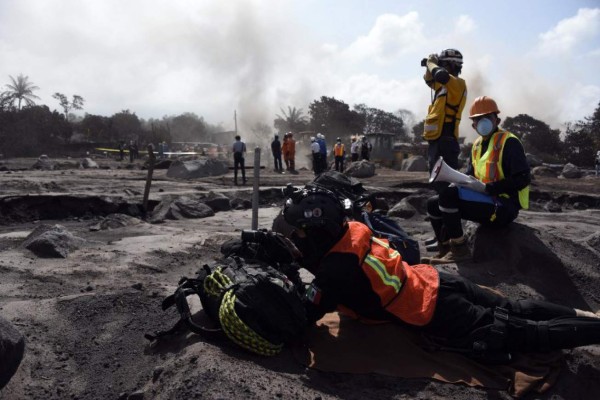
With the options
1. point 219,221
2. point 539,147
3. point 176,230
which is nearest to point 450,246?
point 176,230

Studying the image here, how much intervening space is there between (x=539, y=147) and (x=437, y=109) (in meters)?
31.9

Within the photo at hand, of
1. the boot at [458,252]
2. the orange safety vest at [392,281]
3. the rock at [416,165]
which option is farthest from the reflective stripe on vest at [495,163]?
the rock at [416,165]

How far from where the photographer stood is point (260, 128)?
191ft

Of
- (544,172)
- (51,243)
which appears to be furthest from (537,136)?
(51,243)

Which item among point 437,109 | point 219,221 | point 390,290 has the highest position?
point 437,109

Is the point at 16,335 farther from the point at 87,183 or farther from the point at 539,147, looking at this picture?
the point at 539,147

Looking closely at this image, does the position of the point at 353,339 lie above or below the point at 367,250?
below

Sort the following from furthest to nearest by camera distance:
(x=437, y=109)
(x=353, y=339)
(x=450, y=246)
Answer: (x=437, y=109), (x=450, y=246), (x=353, y=339)

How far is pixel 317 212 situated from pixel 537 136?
35.1 m

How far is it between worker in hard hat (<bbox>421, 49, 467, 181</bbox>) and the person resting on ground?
2797 millimetres

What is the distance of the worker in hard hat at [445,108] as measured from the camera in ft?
18.9

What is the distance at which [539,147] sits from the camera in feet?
113

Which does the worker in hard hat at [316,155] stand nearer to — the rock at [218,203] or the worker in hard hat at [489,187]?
the rock at [218,203]

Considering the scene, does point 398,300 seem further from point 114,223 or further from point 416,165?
point 416,165
